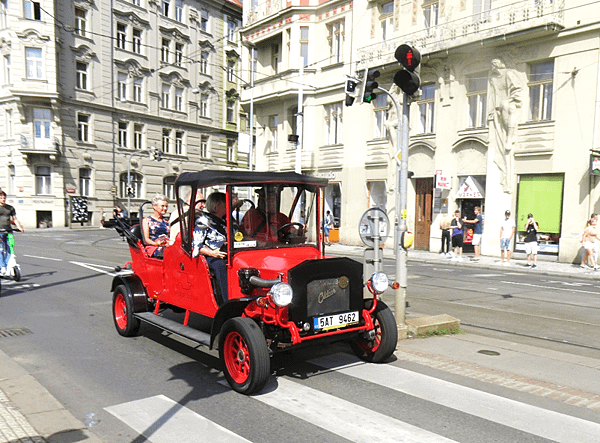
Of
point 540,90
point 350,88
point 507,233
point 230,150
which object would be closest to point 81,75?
point 230,150

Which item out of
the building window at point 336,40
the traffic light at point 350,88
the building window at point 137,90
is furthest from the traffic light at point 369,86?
the building window at point 137,90

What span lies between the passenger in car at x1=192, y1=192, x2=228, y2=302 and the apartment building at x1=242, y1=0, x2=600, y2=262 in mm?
11095

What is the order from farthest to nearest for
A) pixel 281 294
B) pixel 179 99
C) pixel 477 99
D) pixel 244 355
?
1. pixel 179 99
2. pixel 477 99
3. pixel 244 355
4. pixel 281 294

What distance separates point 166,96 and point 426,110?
90.2 feet

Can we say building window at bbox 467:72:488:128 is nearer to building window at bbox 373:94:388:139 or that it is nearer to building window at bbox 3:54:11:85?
building window at bbox 373:94:388:139

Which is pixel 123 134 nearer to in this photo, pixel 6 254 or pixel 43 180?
pixel 43 180

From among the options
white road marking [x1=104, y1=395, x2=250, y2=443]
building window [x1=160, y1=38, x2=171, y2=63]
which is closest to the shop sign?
white road marking [x1=104, y1=395, x2=250, y2=443]

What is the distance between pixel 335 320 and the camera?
4953 mm

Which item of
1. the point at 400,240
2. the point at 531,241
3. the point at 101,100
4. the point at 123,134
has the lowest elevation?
the point at 531,241

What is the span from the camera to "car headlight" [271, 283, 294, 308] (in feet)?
14.5

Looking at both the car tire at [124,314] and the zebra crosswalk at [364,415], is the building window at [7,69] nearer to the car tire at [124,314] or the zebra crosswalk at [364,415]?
the car tire at [124,314]

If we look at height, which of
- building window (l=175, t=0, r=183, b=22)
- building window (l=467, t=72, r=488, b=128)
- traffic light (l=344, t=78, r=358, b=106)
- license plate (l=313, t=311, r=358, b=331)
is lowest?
license plate (l=313, t=311, r=358, b=331)

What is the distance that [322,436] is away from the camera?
380 centimetres

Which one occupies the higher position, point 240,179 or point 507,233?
point 240,179
